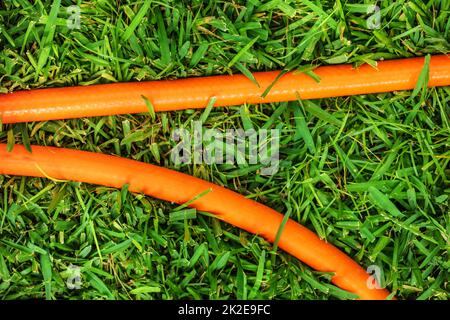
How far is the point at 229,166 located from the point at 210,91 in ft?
0.91

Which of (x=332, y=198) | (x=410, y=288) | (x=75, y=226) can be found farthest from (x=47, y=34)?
(x=410, y=288)

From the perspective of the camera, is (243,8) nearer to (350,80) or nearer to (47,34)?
(350,80)

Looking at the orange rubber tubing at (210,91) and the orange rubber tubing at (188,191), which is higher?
the orange rubber tubing at (210,91)

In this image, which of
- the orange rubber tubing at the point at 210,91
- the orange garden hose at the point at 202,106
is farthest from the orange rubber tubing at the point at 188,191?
the orange rubber tubing at the point at 210,91

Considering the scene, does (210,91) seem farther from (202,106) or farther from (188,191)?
(188,191)

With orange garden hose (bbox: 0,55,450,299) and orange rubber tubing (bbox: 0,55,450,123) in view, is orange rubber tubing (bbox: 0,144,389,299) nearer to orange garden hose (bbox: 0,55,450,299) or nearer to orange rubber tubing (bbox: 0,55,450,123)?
orange garden hose (bbox: 0,55,450,299)

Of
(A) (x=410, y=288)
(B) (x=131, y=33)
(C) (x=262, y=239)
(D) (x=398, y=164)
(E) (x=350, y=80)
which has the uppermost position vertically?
(B) (x=131, y=33)

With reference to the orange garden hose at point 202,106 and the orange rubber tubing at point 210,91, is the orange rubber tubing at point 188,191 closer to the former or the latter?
the orange garden hose at point 202,106

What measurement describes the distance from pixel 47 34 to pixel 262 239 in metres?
1.03

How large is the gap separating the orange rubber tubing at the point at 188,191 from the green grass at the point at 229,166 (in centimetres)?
5

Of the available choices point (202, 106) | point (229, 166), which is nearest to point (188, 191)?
point (229, 166)

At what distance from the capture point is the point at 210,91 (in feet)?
7.22

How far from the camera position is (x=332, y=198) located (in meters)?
2.27

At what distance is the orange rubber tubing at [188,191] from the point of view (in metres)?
2.18
